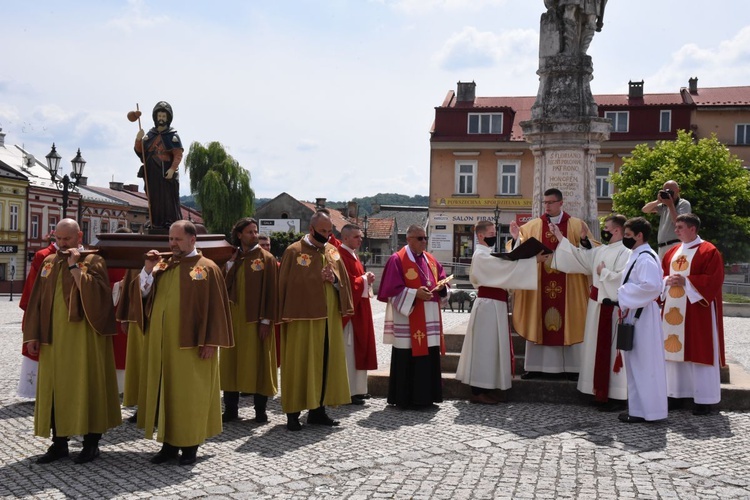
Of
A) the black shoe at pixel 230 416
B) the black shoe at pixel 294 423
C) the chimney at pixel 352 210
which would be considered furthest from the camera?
the chimney at pixel 352 210

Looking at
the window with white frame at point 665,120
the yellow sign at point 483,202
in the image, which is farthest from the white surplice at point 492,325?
the window with white frame at point 665,120

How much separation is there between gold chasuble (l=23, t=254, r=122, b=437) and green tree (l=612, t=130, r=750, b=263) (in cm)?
2689

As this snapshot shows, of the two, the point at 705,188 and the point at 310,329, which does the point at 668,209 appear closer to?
the point at 310,329

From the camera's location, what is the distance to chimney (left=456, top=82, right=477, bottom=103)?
4225 cm

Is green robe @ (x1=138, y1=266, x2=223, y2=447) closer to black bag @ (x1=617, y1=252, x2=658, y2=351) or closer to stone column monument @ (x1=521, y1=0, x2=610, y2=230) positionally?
black bag @ (x1=617, y1=252, x2=658, y2=351)

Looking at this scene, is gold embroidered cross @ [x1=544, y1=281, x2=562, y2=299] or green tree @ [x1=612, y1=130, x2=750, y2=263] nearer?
gold embroidered cross @ [x1=544, y1=281, x2=562, y2=299]

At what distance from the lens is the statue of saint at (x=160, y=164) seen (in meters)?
8.83

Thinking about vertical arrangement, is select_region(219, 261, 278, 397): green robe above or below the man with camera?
below

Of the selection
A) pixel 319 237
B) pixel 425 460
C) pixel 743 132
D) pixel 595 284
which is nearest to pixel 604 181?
pixel 743 132

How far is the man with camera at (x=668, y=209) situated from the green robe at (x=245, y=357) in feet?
14.3

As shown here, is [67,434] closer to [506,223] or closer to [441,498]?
[441,498]

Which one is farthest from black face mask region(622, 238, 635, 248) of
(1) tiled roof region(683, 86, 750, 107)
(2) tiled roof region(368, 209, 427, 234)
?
(2) tiled roof region(368, 209, 427, 234)

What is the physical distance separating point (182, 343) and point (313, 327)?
165 centimetres

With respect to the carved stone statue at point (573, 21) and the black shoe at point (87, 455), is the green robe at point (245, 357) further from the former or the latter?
the carved stone statue at point (573, 21)
